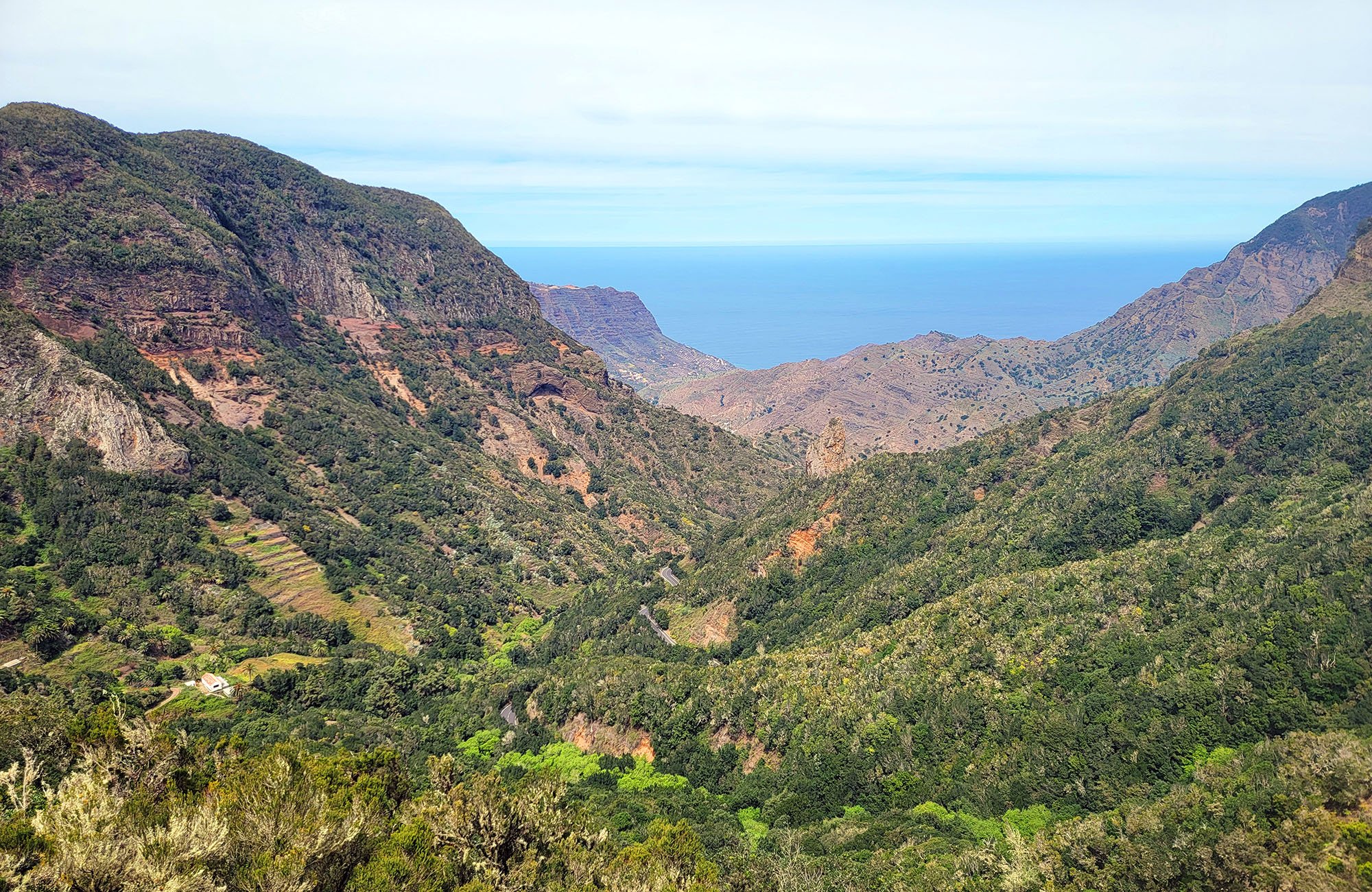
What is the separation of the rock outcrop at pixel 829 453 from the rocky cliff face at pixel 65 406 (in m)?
89.2

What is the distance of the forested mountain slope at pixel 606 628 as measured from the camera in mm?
37281

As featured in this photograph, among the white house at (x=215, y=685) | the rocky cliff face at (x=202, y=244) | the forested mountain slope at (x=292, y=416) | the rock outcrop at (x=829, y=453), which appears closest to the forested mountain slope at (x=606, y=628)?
the white house at (x=215, y=685)

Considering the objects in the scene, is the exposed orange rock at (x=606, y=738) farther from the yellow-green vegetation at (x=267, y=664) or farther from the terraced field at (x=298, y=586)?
the yellow-green vegetation at (x=267, y=664)

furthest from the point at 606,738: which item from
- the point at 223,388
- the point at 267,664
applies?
the point at 223,388

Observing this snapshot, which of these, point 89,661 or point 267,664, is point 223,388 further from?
point 89,661

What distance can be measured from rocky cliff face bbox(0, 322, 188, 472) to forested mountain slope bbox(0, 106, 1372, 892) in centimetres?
96

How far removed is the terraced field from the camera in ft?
284

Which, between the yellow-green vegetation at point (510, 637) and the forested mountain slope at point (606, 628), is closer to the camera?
the forested mountain slope at point (606, 628)

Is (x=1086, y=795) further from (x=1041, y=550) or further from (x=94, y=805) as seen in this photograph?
(x=94, y=805)

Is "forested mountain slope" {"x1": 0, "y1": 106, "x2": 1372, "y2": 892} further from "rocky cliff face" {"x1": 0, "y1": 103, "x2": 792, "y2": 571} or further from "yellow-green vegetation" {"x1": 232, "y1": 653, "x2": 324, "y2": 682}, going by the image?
"rocky cliff face" {"x1": 0, "y1": 103, "x2": 792, "y2": 571}

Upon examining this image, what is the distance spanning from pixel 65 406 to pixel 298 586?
1228 inches

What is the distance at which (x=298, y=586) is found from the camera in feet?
290

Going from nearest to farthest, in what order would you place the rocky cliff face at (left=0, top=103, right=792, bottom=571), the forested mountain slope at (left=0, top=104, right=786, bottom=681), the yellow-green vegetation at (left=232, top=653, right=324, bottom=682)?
1. the yellow-green vegetation at (left=232, top=653, right=324, bottom=682)
2. the forested mountain slope at (left=0, top=104, right=786, bottom=681)
3. the rocky cliff face at (left=0, top=103, right=792, bottom=571)

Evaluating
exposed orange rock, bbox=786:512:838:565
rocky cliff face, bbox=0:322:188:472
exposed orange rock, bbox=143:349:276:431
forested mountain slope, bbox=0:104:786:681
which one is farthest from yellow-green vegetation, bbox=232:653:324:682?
exposed orange rock, bbox=786:512:838:565
